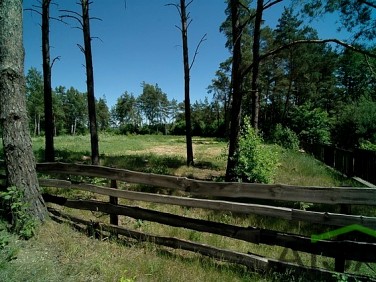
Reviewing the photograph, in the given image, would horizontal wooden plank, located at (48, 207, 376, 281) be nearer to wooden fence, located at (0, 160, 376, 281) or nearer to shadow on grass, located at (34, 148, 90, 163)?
wooden fence, located at (0, 160, 376, 281)

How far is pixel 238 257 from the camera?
3.83 m

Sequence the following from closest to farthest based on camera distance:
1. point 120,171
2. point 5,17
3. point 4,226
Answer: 1. point 4,226
2. point 5,17
3. point 120,171

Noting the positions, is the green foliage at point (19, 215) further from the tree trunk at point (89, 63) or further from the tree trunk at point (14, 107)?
the tree trunk at point (89, 63)

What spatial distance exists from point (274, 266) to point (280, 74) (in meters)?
41.0

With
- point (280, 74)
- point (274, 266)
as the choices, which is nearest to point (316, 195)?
point (274, 266)

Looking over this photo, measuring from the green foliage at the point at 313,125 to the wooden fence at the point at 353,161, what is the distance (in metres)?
13.5

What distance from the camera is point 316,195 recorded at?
11.7ft

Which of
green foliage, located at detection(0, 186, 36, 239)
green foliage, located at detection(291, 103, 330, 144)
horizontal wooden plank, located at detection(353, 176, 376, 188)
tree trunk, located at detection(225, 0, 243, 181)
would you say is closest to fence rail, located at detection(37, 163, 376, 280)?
green foliage, located at detection(0, 186, 36, 239)

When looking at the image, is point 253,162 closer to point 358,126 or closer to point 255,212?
point 255,212

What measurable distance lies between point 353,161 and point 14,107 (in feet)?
40.8

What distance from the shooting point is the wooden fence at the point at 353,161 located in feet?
33.4

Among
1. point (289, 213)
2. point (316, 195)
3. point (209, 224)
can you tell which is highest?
point (316, 195)

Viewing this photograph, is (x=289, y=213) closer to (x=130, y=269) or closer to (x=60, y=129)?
(x=130, y=269)

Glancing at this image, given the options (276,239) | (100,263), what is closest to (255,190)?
(276,239)
